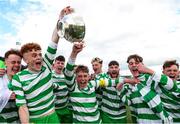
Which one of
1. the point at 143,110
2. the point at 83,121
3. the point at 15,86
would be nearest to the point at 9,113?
the point at 15,86

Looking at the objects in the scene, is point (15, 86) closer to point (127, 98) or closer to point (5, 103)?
point (5, 103)

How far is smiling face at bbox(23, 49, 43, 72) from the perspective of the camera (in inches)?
177

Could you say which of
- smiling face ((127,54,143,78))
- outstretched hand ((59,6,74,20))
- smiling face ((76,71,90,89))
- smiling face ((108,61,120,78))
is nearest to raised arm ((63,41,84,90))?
smiling face ((76,71,90,89))

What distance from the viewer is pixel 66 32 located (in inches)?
173

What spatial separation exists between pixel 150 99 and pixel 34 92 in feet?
6.44

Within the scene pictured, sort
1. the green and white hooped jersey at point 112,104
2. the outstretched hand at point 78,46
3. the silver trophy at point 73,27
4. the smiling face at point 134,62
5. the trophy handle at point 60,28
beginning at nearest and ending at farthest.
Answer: the silver trophy at point 73,27 → the trophy handle at point 60,28 → the outstretched hand at point 78,46 → the smiling face at point 134,62 → the green and white hooped jersey at point 112,104

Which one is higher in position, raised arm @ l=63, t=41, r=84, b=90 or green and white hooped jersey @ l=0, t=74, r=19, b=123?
raised arm @ l=63, t=41, r=84, b=90

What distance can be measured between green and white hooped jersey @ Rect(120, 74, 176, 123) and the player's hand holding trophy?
1.49 m

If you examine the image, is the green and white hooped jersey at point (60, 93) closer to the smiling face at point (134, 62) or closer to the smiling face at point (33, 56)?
the smiling face at point (134, 62)

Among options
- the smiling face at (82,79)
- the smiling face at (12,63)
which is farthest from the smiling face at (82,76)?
the smiling face at (12,63)

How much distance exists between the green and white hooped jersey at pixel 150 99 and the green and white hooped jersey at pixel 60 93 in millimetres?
1705

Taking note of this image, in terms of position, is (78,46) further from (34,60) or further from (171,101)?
(171,101)

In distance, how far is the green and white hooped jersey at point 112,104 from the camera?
6.37m

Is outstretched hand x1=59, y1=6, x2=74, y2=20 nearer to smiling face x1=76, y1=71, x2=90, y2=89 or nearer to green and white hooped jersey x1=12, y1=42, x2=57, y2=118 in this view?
green and white hooped jersey x1=12, y1=42, x2=57, y2=118
